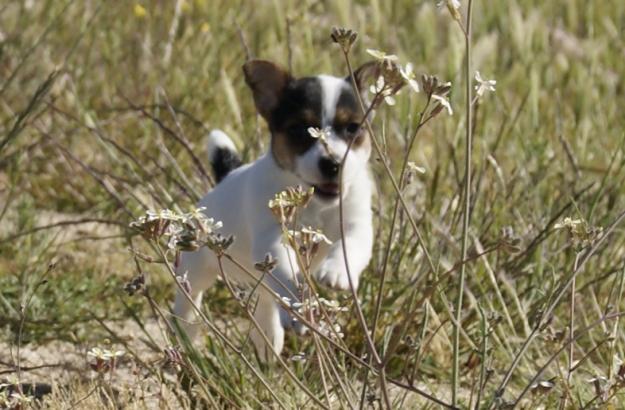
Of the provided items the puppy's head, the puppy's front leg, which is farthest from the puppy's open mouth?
the puppy's front leg

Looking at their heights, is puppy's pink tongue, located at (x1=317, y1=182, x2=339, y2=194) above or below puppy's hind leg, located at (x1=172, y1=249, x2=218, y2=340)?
above

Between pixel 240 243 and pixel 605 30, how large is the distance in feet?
14.6

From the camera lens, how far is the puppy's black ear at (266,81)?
3885 mm

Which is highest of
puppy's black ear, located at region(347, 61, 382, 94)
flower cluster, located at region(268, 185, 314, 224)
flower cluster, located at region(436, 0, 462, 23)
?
puppy's black ear, located at region(347, 61, 382, 94)

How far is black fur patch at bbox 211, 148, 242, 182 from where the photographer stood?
4016mm

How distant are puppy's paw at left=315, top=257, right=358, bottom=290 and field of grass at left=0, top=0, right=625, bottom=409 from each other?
18 centimetres

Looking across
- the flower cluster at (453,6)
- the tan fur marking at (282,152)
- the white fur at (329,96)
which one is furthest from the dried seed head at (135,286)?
the white fur at (329,96)

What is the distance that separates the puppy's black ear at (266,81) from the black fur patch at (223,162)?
172 millimetres

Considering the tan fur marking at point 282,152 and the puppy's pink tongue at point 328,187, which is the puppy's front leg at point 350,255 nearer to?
the puppy's pink tongue at point 328,187

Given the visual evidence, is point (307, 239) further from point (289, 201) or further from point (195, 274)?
point (195, 274)

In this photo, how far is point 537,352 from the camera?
370 centimetres

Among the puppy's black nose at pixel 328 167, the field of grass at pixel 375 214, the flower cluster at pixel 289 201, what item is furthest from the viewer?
the puppy's black nose at pixel 328 167

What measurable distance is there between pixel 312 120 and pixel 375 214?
1.91 feet

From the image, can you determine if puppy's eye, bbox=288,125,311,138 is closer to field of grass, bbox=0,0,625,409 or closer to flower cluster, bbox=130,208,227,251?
field of grass, bbox=0,0,625,409
